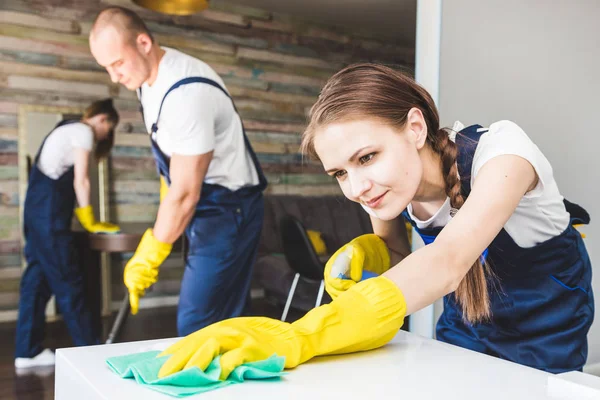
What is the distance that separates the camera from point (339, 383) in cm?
74

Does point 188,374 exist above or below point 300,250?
above

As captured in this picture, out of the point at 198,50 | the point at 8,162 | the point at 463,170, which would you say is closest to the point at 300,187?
the point at 198,50

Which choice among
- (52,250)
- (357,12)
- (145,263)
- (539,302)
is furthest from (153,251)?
(357,12)

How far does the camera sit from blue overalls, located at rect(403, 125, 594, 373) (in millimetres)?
1168

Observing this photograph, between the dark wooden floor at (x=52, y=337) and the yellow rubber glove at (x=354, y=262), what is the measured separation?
206cm

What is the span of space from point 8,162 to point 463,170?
13.0 ft

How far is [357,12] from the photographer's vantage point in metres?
5.43

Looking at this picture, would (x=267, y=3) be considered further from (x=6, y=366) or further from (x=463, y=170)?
(x=463, y=170)

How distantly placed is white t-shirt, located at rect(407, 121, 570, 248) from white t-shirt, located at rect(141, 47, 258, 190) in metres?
0.95

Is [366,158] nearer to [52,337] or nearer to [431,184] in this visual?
[431,184]

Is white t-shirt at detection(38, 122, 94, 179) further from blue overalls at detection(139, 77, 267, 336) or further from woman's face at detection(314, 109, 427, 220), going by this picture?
woman's face at detection(314, 109, 427, 220)

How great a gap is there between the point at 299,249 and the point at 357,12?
110 inches

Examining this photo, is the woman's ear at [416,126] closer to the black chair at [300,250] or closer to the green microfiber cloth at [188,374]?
the green microfiber cloth at [188,374]

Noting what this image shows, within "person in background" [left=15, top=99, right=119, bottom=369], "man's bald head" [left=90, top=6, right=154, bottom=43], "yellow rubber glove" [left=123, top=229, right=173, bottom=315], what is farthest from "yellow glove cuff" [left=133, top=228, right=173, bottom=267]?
"person in background" [left=15, top=99, right=119, bottom=369]
